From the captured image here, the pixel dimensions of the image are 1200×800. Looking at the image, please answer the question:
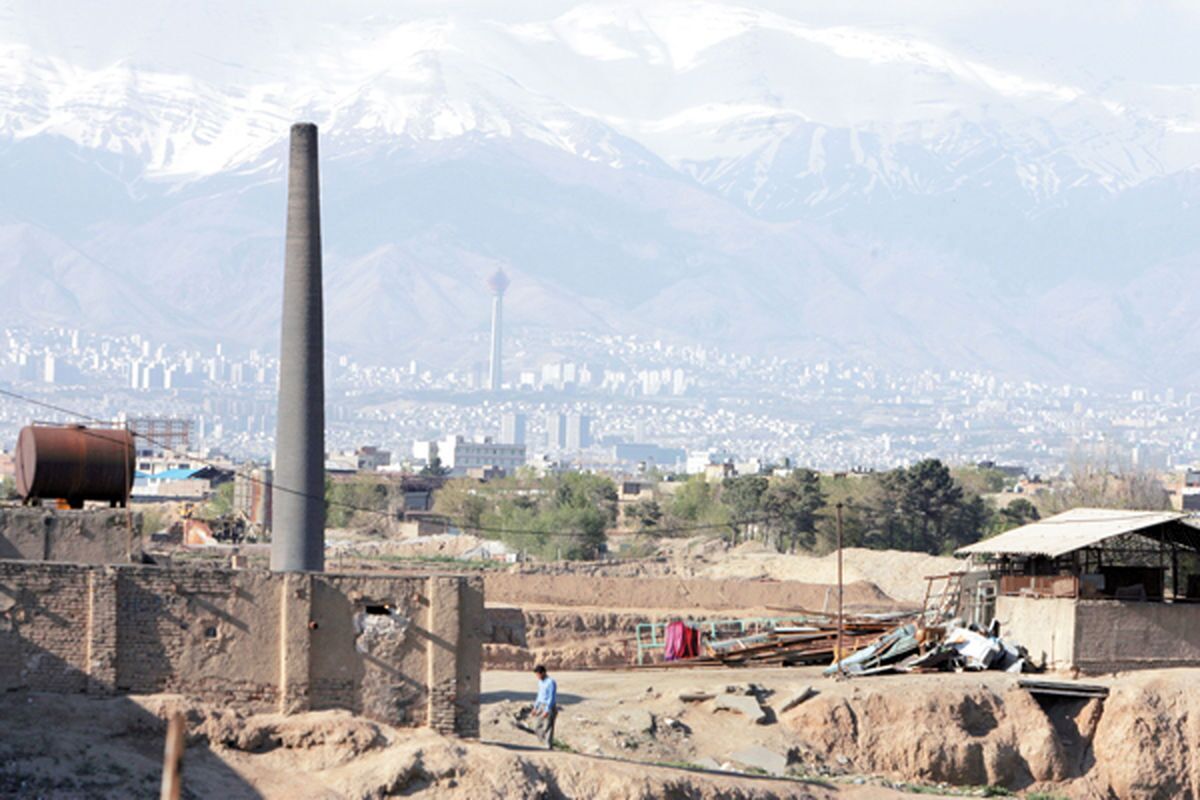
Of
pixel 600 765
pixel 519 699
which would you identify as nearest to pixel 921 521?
pixel 519 699

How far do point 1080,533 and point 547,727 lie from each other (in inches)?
578

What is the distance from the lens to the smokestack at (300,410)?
37.4 m

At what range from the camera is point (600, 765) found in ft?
87.3

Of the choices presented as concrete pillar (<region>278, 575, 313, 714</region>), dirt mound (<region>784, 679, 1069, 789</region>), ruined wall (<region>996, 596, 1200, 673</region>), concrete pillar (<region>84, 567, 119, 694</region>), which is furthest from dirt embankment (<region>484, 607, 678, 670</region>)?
concrete pillar (<region>84, 567, 119, 694</region>)

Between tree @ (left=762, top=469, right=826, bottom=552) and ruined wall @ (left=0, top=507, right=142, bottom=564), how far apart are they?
56517mm

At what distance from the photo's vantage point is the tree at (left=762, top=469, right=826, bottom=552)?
86.1 m

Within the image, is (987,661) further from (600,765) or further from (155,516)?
(155,516)

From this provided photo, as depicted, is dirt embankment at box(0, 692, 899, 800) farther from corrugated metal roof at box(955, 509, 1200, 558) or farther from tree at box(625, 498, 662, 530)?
tree at box(625, 498, 662, 530)

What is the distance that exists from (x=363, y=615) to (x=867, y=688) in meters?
10.2

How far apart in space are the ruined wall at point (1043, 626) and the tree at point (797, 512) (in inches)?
1835

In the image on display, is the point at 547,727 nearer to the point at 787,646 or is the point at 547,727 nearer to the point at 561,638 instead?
the point at 787,646

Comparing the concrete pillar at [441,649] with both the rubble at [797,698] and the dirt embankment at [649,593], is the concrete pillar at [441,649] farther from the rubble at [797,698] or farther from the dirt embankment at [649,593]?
the dirt embankment at [649,593]

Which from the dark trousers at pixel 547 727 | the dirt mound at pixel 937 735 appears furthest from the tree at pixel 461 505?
the dark trousers at pixel 547 727

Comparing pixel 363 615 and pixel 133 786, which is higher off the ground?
pixel 363 615
